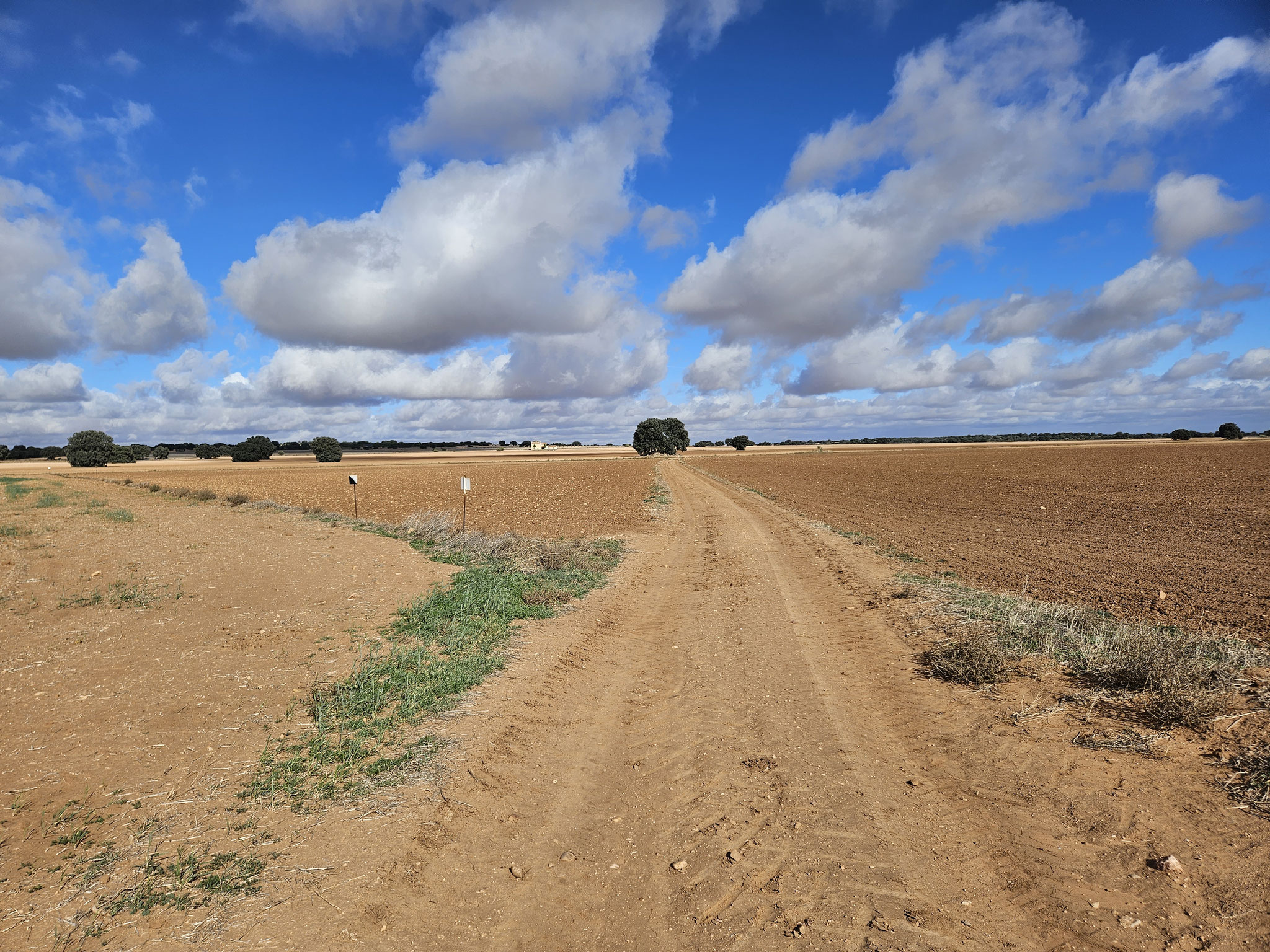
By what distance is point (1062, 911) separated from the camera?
385 cm

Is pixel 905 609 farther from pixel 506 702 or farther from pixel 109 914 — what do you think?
pixel 109 914

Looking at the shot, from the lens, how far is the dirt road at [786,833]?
3.78m

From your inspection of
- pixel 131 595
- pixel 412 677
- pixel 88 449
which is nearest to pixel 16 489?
pixel 131 595

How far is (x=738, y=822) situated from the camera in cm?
481

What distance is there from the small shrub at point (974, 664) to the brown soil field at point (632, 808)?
10.2 inches

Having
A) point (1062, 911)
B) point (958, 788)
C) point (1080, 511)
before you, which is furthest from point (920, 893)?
point (1080, 511)

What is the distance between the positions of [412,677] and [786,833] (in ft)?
16.0

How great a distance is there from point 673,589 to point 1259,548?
15183 millimetres

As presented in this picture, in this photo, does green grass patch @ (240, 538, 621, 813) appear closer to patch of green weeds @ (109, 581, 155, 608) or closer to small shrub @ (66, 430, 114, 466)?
patch of green weeds @ (109, 581, 155, 608)

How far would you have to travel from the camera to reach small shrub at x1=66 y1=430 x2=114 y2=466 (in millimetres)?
92625

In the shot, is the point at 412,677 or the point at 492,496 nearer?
the point at 412,677

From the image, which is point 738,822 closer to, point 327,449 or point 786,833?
point 786,833

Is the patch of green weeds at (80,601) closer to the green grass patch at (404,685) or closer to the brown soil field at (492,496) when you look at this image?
the green grass patch at (404,685)

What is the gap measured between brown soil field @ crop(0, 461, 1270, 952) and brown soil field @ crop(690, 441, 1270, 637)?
4883 mm
